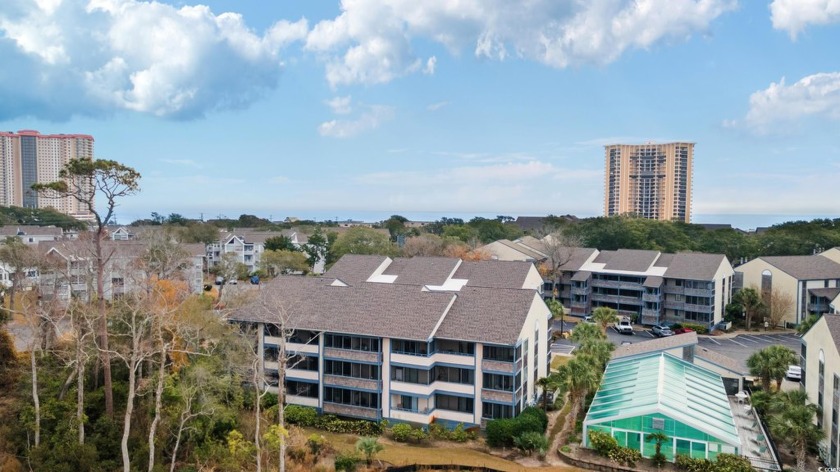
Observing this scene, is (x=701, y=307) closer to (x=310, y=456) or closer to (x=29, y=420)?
(x=310, y=456)

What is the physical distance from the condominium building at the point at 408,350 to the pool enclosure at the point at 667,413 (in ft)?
18.0

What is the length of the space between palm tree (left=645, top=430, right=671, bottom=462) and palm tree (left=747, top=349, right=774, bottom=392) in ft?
43.7

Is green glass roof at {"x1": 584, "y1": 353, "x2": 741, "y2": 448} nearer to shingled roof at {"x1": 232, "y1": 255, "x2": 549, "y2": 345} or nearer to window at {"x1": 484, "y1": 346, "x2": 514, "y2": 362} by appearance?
window at {"x1": 484, "y1": 346, "x2": 514, "y2": 362}

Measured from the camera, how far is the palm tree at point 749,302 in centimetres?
6259

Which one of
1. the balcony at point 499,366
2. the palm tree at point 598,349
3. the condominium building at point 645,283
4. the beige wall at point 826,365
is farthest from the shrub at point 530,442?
the condominium building at point 645,283

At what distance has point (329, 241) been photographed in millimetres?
95000

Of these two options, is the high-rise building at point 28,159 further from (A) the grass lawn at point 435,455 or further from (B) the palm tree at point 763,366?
(B) the palm tree at point 763,366

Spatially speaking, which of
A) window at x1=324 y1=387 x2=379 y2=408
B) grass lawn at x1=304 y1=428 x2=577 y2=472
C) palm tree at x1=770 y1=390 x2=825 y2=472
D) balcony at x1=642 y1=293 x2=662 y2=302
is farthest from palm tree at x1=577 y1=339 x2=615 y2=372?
balcony at x1=642 y1=293 x2=662 y2=302

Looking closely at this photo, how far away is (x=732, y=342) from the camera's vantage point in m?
57.2

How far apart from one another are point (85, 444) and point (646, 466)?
27.5m

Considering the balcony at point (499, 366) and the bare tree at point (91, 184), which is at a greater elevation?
the bare tree at point (91, 184)

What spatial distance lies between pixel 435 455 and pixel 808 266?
55.4m

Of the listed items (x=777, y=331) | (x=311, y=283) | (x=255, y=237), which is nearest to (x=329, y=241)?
(x=255, y=237)

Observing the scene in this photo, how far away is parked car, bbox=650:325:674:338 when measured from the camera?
59406mm
